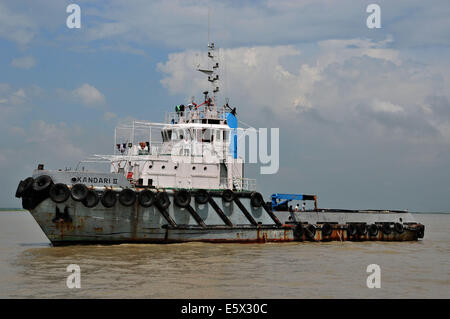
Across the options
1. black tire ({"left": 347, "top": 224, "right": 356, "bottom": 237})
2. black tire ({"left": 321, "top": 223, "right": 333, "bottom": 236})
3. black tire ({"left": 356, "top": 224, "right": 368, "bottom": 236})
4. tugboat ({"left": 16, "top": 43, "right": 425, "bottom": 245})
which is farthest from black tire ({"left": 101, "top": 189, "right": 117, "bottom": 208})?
black tire ({"left": 356, "top": 224, "right": 368, "bottom": 236})

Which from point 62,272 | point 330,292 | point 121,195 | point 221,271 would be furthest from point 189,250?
point 330,292

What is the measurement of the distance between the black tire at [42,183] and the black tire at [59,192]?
200 millimetres

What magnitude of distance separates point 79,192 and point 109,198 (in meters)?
1.19

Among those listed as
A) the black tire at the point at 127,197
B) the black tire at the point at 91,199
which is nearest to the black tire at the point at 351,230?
the black tire at the point at 127,197

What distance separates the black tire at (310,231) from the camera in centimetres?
2581

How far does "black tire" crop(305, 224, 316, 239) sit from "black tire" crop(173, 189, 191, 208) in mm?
7191

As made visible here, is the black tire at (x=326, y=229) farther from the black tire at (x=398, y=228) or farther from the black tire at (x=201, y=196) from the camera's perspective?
the black tire at (x=201, y=196)

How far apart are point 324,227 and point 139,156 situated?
34.4 feet

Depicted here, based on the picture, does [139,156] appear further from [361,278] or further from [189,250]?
[361,278]

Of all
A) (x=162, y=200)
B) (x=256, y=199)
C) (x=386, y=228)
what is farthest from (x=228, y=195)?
(x=386, y=228)

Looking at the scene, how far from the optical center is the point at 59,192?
1986 cm

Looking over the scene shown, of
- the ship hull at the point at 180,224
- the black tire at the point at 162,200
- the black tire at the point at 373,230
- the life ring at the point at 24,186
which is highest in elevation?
the life ring at the point at 24,186

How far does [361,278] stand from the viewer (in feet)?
49.7

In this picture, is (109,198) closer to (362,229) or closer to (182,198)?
(182,198)
